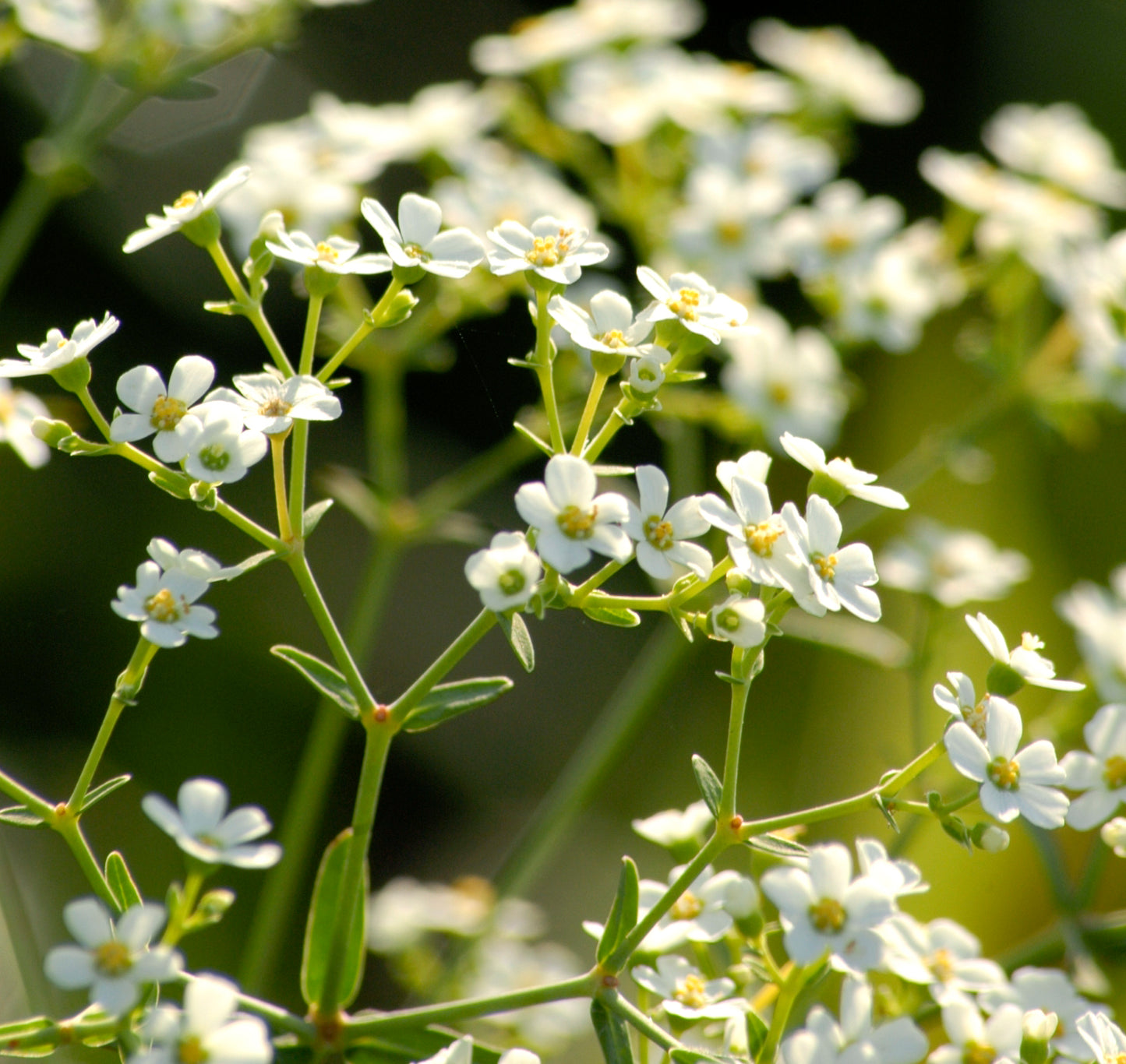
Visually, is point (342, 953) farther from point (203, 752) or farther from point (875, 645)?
point (203, 752)

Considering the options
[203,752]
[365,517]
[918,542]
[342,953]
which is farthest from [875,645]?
[203,752]

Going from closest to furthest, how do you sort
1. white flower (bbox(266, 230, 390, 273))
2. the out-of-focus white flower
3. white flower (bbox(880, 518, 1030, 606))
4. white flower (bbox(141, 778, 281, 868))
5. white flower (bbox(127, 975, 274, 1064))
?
1. white flower (bbox(127, 975, 274, 1064))
2. white flower (bbox(141, 778, 281, 868))
3. white flower (bbox(266, 230, 390, 273))
4. white flower (bbox(880, 518, 1030, 606))
5. the out-of-focus white flower

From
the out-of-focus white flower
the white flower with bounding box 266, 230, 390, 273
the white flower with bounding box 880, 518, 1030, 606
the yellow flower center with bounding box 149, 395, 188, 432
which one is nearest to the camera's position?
the yellow flower center with bounding box 149, 395, 188, 432

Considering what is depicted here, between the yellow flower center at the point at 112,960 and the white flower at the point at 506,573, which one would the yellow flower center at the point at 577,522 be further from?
the yellow flower center at the point at 112,960

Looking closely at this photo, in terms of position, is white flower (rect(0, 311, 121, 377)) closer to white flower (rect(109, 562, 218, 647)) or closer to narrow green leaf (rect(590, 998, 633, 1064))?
white flower (rect(109, 562, 218, 647))

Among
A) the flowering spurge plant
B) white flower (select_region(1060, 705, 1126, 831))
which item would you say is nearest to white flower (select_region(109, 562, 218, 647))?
the flowering spurge plant

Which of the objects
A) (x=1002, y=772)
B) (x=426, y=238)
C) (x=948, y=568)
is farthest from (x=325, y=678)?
(x=948, y=568)

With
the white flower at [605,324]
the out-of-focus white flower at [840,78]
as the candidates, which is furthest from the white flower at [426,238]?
the out-of-focus white flower at [840,78]
